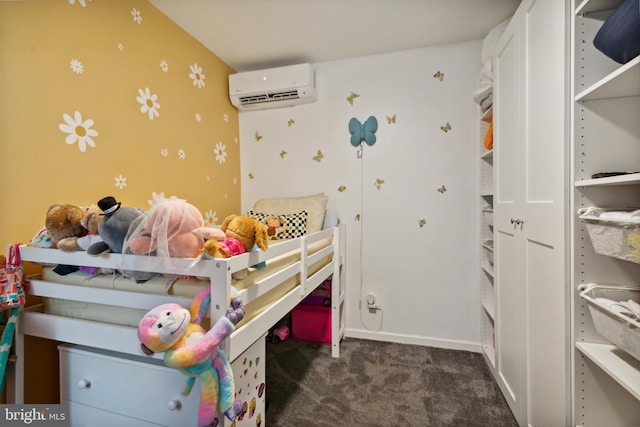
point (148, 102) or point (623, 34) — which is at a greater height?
point (148, 102)

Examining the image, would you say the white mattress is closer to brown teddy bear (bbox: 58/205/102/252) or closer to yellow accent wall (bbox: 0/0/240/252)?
brown teddy bear (bbox: 58/205/102/252)

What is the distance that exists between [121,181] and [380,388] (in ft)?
6.34

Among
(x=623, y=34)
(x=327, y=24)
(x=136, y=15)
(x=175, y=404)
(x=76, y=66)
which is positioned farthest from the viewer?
(x=327, y=24)

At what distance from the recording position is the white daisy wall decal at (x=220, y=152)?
7.64 feet

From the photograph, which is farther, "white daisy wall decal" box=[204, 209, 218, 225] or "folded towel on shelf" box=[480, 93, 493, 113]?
"white daisy wall decal" box=[204, 209, 218, 225]

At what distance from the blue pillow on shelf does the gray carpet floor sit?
5.40 ft

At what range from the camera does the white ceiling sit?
5.65 ft

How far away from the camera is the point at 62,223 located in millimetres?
1014

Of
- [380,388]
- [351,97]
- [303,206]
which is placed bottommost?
[380,388]

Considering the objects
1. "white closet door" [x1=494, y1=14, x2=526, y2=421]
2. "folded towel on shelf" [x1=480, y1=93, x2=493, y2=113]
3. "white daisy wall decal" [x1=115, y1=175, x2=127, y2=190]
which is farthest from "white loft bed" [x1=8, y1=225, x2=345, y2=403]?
"folded towel on shelf" [x1=480, y1=93, x2=493, y2=113]

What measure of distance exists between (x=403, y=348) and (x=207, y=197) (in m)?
1.97

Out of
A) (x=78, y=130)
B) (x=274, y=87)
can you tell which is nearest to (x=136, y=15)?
(x=78, y=130)

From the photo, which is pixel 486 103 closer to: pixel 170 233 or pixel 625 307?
pixel 625 307

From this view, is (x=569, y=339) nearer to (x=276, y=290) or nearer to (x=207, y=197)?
(x=276, y=290)
